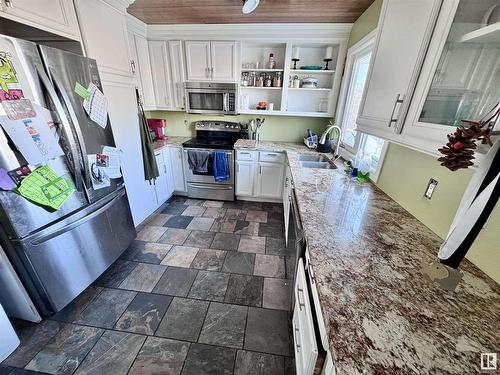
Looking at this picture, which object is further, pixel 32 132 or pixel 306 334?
pixel 32 132

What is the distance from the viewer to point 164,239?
2428mm

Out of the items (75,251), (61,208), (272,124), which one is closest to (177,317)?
(75,251)

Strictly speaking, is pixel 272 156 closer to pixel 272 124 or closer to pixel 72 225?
pixel 272 124

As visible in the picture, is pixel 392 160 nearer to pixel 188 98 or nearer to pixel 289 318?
pixel 289 318

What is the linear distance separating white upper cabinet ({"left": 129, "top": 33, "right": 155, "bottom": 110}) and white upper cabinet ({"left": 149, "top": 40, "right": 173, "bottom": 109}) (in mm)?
64

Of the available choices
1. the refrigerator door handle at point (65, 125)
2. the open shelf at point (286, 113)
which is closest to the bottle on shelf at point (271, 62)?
the open shelf at point (286, 113)

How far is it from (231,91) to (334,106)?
4.97ft

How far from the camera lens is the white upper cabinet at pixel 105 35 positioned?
160cm

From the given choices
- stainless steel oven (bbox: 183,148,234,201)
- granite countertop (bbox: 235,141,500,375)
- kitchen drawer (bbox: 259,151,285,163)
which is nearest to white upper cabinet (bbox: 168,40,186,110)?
stainless steel oven (bbox: 183,148,234,201)

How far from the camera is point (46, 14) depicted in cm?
133

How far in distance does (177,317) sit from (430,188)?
74.9 inches

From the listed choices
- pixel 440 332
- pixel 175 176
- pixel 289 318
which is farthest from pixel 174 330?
pixel 175 176

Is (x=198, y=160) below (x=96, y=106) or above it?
below

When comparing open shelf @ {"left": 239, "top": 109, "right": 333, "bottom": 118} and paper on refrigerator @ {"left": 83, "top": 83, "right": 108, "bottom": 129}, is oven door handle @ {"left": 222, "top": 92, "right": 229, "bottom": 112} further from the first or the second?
paper on refrigerator @ {"left": 83, "top": 83, "right": 108, "bottom": 129}
